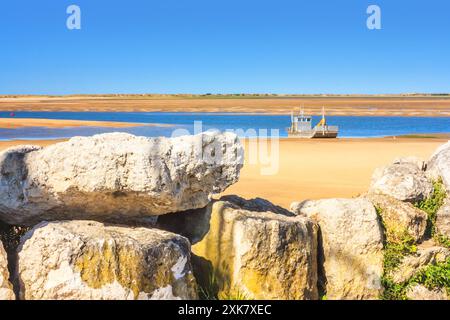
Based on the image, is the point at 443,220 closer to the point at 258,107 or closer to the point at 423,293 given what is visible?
the point at 423,293

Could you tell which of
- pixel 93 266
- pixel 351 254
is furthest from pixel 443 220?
pixel 93 266

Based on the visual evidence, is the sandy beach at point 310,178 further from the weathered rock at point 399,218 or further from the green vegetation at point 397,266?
the green vegetation at point 397,266

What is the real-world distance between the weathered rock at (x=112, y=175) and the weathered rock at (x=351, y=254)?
1507 mm

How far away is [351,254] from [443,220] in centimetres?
165

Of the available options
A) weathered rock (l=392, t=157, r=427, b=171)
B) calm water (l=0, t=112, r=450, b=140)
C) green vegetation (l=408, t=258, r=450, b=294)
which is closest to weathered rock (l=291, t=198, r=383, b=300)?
green vegetation (l=408, t=258, r=450, b=294)

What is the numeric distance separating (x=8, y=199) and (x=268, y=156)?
16791 millimetres

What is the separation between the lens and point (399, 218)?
681cm

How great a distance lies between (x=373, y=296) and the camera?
21.1 ft

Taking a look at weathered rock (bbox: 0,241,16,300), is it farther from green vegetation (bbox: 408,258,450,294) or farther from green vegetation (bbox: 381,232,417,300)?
green vegetation (bbox: 408,258,450,294)

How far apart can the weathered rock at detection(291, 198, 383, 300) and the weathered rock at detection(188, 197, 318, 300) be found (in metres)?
0.53

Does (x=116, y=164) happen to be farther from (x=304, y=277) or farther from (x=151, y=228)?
(x=304, y=277)

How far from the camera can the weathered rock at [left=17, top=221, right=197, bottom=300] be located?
482 centimetres
